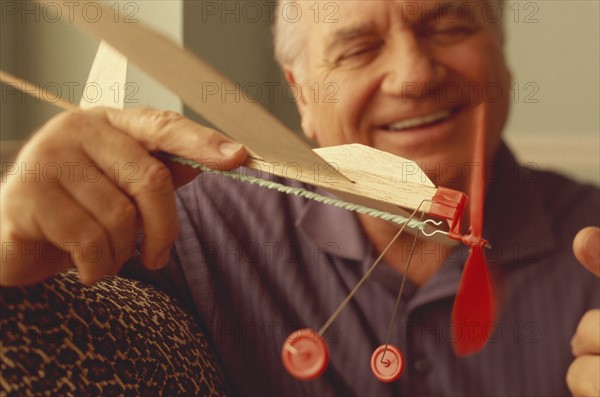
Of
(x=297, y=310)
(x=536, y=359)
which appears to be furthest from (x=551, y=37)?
(x=297, y=310)

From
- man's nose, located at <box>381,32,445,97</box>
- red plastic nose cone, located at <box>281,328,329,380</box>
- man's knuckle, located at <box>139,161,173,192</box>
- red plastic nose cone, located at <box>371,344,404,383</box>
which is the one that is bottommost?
red plastic nose cone, located at <box>371,344,404,383</box>

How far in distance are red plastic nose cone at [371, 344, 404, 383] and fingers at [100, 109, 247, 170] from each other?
19cm

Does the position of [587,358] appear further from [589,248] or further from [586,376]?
[589,248]

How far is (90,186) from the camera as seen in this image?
1.65ft

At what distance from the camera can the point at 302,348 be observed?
0.43 metres

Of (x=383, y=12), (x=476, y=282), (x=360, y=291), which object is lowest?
(x=360, y=291)

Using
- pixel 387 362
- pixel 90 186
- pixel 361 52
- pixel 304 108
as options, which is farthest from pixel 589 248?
pixel 304 108

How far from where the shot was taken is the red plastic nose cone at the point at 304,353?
427 mm

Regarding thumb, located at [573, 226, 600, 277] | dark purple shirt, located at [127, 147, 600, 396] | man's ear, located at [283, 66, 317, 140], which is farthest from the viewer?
man's ear, located at [283, 66, 317, 140]

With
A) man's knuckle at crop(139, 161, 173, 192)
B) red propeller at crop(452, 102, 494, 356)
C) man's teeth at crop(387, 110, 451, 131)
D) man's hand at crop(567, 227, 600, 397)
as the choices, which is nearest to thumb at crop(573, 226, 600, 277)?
man's hand at crop(567, 227, 600, 397)

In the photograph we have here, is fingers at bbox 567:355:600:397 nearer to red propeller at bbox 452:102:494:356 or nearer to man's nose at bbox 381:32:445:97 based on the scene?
red propeller at bbox 452:102:494:356

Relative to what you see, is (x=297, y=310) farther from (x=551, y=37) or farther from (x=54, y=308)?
(x=551, y=37)

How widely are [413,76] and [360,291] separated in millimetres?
330

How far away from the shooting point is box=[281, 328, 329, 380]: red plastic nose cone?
1.40ft
